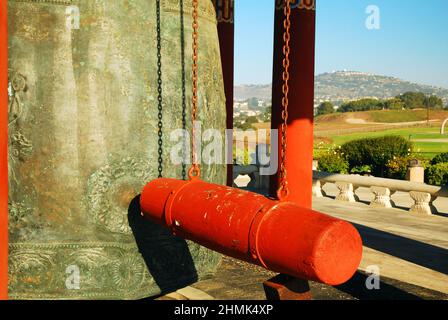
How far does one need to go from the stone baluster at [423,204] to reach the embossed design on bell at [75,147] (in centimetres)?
1104

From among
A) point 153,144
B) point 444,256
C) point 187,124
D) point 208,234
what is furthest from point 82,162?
point 444,256

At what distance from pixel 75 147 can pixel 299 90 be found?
546 cm

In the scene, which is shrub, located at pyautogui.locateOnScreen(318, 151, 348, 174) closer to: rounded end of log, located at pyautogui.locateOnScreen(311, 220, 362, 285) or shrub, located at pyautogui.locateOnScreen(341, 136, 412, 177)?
shrub, located at pyautogui.locateOnScreen(341, 136, 412, 177)

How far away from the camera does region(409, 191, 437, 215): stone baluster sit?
13505 millimetres

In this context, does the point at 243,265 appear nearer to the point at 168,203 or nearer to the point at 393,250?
the point at 393,250

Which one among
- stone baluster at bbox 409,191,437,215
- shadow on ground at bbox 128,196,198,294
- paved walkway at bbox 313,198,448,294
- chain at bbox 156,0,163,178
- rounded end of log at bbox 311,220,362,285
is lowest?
paved walkway at bbox 313,198,448,294

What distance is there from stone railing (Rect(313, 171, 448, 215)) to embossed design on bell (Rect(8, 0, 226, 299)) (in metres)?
10.9

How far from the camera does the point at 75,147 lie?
360 cm

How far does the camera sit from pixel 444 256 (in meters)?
9.30

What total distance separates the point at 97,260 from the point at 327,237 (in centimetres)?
179

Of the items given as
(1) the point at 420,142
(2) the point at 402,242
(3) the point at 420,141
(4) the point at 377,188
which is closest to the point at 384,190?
(4) the point at 377,188

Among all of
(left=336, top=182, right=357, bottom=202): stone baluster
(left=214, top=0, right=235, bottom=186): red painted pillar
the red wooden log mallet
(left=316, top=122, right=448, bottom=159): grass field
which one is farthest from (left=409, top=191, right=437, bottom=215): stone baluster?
(left=316, top=122, right=448, bottom=159): grass field

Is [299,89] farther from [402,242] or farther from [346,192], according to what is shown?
[346,192]

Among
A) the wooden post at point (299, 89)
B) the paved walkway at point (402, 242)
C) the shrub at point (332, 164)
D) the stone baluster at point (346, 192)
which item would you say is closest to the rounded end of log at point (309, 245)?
the paved walkway at point (402, 242)
